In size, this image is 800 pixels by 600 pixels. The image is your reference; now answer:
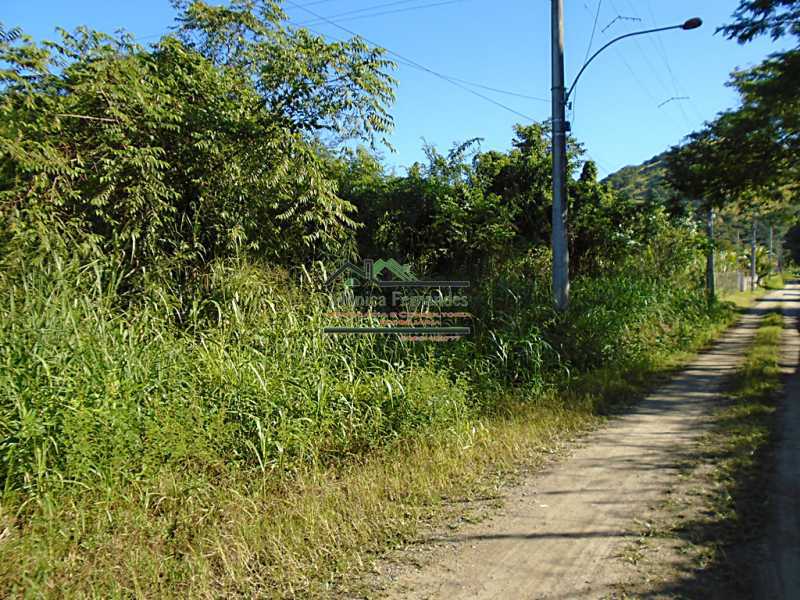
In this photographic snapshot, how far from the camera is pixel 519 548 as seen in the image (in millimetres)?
3744

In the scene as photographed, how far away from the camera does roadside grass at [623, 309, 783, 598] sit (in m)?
3.29

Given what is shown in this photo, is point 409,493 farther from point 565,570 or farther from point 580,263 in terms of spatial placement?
point 580,263

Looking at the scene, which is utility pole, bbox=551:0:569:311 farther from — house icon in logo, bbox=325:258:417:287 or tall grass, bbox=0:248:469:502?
tall grass, bbox=0:248:469:502

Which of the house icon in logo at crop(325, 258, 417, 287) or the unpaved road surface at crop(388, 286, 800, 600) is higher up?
the house icon in logo at crop(325, 258, 417, 287)

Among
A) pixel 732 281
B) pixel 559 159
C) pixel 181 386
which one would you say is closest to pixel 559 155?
pixel 559 159

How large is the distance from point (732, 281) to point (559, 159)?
122 ft

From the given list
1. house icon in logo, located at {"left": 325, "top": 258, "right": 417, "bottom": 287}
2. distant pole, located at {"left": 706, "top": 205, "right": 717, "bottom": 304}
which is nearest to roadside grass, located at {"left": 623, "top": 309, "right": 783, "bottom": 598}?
house icon in logo, located at {"left": 325, "top": 258, "right": 417, "bottom": 287}

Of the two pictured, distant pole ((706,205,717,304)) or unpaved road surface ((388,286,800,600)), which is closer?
unpaved road surface ((388,286,800,600))

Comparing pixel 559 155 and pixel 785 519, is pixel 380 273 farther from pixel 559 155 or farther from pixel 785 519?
pixel 785 519

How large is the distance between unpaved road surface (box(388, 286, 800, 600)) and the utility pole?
3370mm

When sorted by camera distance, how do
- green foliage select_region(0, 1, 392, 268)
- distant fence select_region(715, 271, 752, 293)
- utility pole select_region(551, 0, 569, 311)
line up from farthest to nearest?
distant fence select_region(715, 271, 752, 293), utility pole select_region(551, 0, 569, 311), green foliage select_region(0, 1, 392, 268)

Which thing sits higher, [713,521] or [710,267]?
[710,267]

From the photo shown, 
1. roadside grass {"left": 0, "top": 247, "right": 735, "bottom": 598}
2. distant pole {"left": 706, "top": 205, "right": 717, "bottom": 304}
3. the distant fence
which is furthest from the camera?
the distant fence

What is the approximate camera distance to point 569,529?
4012 mm
